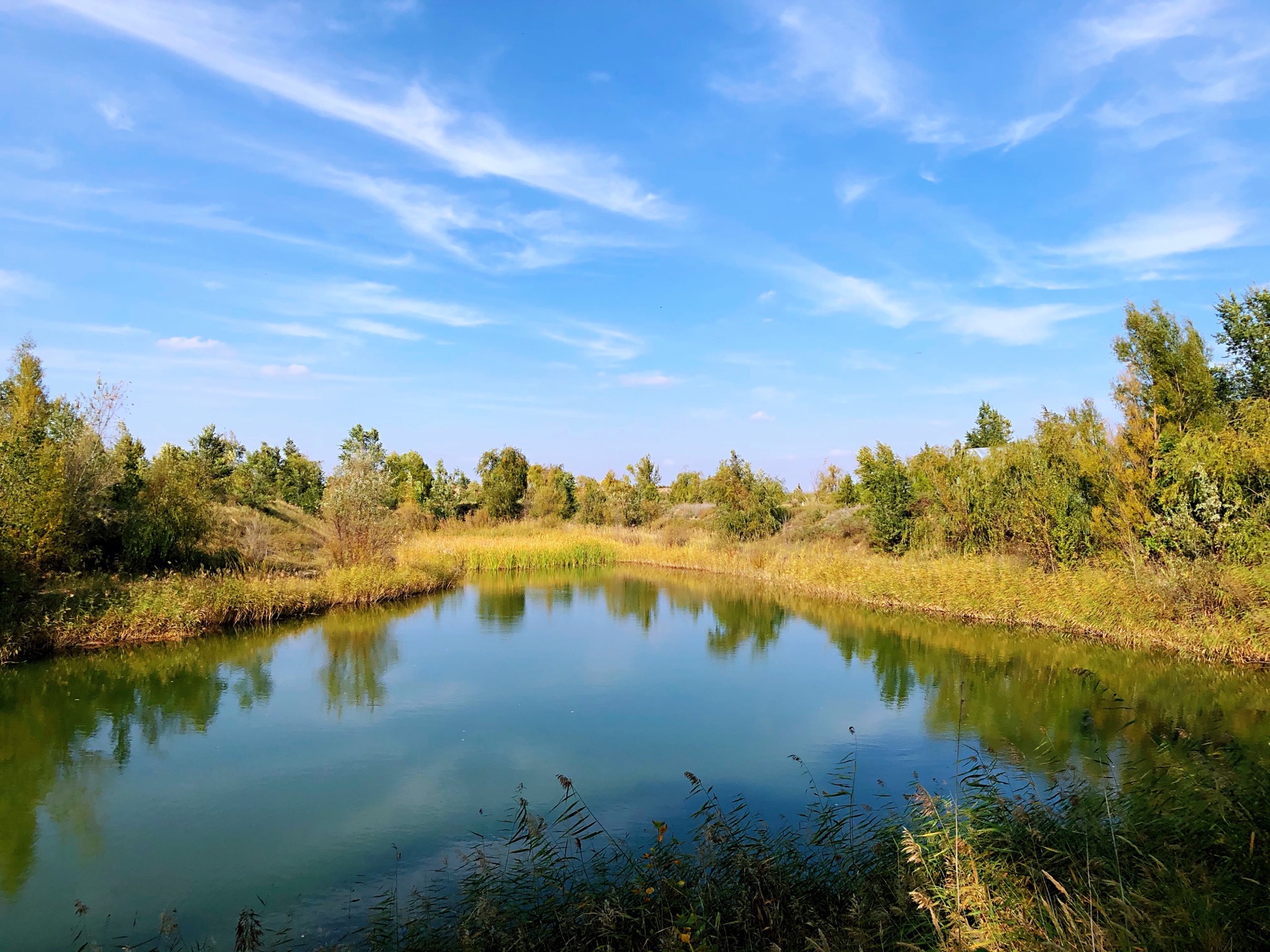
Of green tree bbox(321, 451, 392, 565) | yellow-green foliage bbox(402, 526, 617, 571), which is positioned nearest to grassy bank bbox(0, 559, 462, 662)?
green tree bbox(321, 451, 392, 565)

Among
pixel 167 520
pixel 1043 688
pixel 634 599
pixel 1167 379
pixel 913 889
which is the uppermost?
pixel 1167 379

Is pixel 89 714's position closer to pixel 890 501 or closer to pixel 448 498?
pixel 890 501

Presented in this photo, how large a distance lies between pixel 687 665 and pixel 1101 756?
259 inches

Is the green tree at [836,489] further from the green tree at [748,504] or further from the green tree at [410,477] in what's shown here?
the green tree at [410,477]

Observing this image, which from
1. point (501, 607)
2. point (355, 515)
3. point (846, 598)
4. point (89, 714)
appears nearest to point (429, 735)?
point (89, 714)

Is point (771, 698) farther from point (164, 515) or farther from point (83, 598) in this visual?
point (164, 515)

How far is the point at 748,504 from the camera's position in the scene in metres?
26.2

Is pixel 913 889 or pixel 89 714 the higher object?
pixel 913 889

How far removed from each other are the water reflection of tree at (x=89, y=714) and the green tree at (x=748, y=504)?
1677 centimetres

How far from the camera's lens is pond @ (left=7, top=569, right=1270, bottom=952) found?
527cm

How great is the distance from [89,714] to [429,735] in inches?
166

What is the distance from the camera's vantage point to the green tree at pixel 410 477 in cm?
3462

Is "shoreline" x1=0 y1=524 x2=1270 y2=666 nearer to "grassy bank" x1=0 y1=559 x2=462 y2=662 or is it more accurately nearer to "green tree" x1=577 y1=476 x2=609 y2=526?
"grassy bank" x1=0 y1=559 x2=462 y2=662

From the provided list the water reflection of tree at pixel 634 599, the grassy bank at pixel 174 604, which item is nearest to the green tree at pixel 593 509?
the water reflection of tree at pixel 634 599
